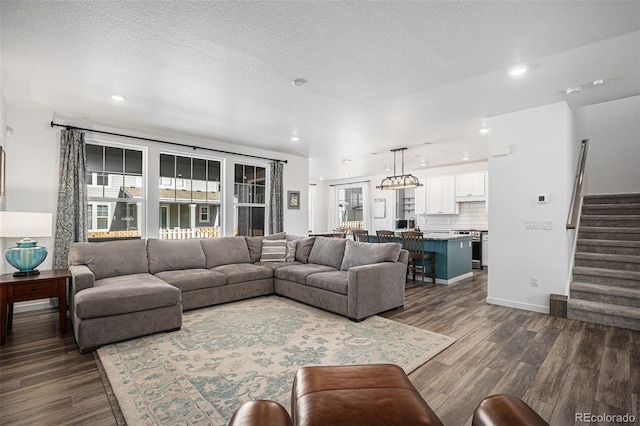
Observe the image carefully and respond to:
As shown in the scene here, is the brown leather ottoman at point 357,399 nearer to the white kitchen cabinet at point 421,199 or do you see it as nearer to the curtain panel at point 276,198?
the curtain panel at point 276,198

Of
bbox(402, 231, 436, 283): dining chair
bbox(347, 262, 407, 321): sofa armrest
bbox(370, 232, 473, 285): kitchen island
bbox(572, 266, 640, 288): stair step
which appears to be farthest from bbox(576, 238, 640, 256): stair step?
bbox(347, 262, 407, 321): sofa armrest

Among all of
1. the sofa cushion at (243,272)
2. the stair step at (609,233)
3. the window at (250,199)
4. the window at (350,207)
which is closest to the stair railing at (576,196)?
the stair step at (609,233)

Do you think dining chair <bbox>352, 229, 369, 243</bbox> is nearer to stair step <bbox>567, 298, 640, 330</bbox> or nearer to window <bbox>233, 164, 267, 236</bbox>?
window <bbox>233, 164, 267, 236</bbox>

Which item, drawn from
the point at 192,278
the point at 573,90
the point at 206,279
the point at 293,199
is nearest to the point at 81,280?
the point at 192,278

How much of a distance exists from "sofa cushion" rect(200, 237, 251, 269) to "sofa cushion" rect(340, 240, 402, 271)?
1.72 m

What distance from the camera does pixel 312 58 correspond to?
282cm

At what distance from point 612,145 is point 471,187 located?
273 centimetres

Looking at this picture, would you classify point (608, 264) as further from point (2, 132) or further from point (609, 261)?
point (2, 132)

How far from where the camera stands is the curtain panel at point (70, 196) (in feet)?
13.8

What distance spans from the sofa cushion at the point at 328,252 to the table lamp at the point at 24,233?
10.9ft

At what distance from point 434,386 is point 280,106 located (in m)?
3.42

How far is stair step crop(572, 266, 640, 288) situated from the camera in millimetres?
3834

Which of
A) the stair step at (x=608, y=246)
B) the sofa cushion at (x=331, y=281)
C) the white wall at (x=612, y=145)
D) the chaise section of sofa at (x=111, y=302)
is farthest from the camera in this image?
the white wall at (x=612, y=145)

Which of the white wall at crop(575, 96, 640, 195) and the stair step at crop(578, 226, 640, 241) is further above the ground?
the white wall at crop(575, 96, 640, 195)
